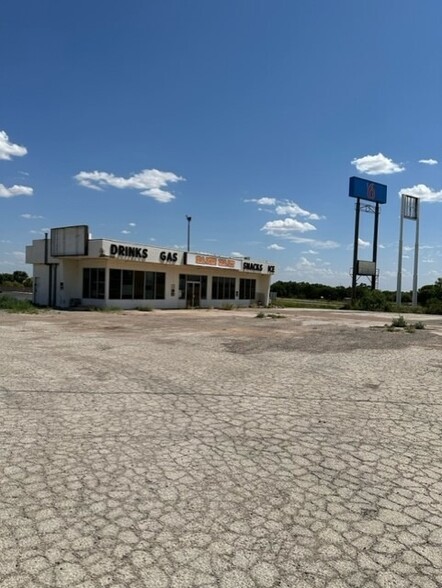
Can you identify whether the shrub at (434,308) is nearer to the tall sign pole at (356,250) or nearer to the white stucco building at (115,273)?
the tall sign pole at (356,250)

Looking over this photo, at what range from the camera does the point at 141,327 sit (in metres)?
18.9

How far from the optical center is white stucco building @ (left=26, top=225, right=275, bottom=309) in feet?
95.6

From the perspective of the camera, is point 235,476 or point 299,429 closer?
point 235,476

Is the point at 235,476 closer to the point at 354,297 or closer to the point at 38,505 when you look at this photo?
the point at 38,505

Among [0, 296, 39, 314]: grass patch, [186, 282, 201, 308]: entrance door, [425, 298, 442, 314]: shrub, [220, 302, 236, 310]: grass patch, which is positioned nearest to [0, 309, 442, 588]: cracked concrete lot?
[0, 296, 39, 314]: grass patch

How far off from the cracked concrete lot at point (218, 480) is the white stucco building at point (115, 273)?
68.6ft

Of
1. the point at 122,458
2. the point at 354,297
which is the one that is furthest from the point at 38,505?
the point at 354,297

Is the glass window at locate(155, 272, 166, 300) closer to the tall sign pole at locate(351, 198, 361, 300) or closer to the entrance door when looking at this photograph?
the entrance door

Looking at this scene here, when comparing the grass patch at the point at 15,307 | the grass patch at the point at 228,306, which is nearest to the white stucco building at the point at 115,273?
the grass patch at the point at 228,306

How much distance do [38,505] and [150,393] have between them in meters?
3.71

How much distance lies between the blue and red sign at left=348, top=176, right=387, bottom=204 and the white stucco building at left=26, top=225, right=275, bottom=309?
753 inches

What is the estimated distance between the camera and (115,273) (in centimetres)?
2994

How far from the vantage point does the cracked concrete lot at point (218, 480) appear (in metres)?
2.80

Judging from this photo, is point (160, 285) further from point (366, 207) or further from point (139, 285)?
point (366, 207)
